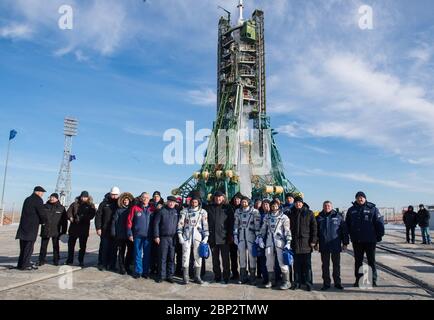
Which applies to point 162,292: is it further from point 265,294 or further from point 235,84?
point 235,84

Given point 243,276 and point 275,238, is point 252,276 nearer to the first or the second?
point 243,276

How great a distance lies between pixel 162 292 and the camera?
6691mm

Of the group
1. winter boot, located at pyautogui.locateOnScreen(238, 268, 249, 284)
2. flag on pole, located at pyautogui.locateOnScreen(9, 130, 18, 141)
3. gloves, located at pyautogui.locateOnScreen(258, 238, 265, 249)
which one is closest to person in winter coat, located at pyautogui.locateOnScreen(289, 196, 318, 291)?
gloves, located at pyautogui.locateOnScreen(258, 238, 265, 249)

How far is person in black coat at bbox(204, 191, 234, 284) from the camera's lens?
7.97 m

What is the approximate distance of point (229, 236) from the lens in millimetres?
8102

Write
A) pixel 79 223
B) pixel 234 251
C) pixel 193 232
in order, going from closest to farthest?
pixel 193 232 < pixel 234 251 < pixel 79 223

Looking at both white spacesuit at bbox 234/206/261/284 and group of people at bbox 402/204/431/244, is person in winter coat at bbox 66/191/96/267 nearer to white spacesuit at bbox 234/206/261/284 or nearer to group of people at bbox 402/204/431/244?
white spacesuit at bbox 234/206/261/284

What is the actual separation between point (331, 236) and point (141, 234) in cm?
424

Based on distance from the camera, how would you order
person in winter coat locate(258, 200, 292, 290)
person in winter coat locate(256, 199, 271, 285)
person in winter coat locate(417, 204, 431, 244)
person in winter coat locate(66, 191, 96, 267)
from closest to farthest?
person in winter coat locate(258, 200, 292, 290)
person in winter coat locate(256, 199, 271, 285)
person in winter coat locate(66, 191, 96, 267)
person in winter coat locate(417, 204, 431, 244)

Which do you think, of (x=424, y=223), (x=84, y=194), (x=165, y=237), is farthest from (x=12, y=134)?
(x=424, y=223)

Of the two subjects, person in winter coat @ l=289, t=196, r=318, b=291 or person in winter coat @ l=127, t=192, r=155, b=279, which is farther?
person in winter coat @ l=127, t=192, r=155, b=279

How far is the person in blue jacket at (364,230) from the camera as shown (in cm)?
767
